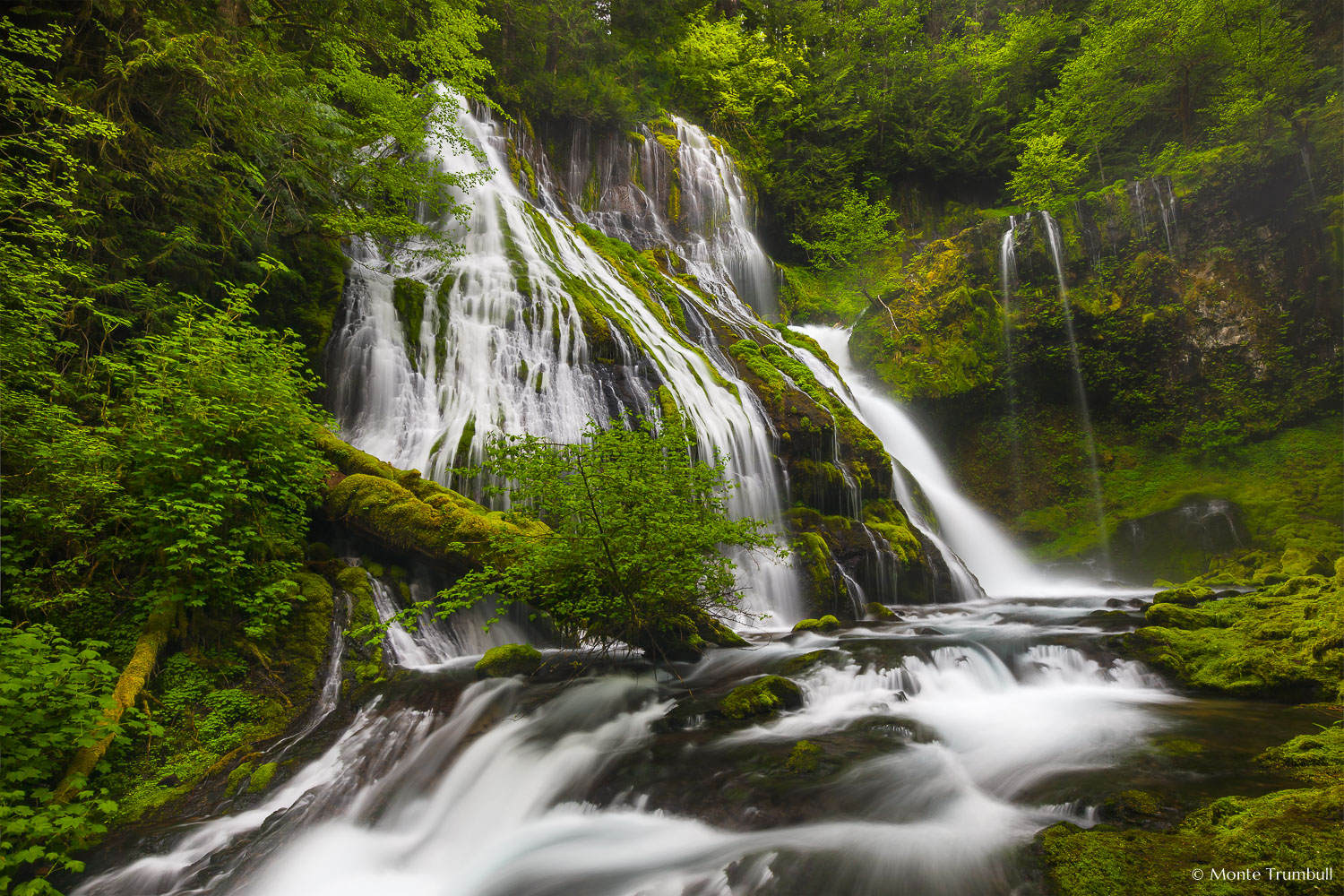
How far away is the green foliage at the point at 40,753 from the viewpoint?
9.50 ft

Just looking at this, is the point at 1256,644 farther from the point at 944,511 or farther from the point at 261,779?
the point at 944,511

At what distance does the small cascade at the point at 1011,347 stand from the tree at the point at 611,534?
14201 millimetres

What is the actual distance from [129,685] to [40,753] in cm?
79

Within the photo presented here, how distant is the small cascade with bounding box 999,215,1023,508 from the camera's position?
54.2 ft

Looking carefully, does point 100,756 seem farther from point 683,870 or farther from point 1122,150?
point 1122,150

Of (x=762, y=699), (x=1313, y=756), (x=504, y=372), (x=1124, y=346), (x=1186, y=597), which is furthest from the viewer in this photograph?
(x=1124, y=346)

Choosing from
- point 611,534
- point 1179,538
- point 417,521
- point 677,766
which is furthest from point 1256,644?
point 1179,538

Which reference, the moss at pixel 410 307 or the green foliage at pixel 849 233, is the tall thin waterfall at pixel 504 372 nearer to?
the moss at pixel 410 307

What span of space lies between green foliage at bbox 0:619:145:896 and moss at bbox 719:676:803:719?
403cm

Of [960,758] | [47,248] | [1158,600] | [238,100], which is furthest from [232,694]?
[1158,600]

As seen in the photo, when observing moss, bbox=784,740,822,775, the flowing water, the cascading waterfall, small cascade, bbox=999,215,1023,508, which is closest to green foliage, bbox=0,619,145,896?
the flowing water

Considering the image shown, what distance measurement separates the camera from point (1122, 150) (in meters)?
18.3

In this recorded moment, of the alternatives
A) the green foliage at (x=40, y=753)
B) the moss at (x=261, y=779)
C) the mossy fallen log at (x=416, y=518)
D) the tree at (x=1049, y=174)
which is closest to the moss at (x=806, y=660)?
the mossy fallen log at (x=416, y=518)

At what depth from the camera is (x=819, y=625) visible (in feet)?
26.4
